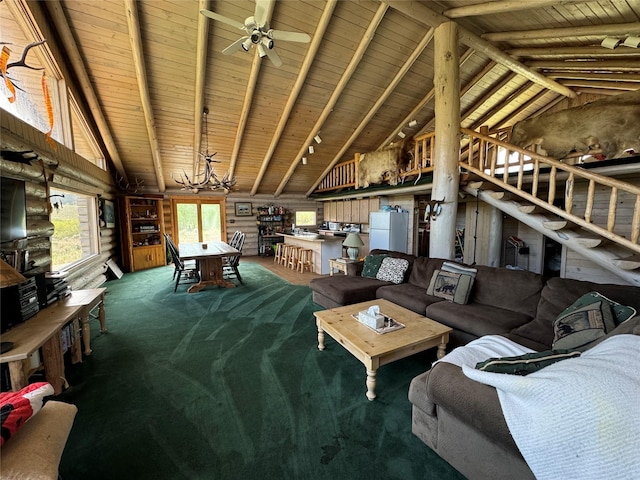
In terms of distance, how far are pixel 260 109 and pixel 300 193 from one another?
453cm

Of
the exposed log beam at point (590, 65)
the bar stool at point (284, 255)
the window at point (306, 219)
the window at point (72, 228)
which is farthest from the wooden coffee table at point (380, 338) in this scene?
the window at point (306, 219)

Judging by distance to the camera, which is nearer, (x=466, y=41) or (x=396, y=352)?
(x=396, y=352)

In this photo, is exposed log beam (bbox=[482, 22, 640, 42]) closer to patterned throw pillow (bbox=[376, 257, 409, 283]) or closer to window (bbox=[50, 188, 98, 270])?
patterned throw pillow (bbox=[376, 257, 409, 283])

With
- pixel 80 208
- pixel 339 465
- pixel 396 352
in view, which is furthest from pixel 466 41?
pixel 80 208

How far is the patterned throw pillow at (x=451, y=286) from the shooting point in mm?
3088

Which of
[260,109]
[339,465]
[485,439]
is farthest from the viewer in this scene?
[260,109]

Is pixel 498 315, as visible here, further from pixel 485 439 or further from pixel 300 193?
pixel 300 193

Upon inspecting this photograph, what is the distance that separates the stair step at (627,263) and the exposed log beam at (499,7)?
111 inches

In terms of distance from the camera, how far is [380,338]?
232 centimetres

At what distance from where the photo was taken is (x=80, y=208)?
207 inches

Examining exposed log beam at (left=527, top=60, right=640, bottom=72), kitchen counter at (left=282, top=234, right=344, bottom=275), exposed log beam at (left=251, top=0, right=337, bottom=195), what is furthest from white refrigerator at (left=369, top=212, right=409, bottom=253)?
exposed log beam at (left=527, top=60, right=640, bottom=72)

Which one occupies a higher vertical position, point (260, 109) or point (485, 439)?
point (260, 109)

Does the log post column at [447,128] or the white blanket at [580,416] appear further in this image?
the log post column at [447,128]

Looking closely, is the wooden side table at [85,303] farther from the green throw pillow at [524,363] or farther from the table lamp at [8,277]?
the green throw pillow at [524,363]
